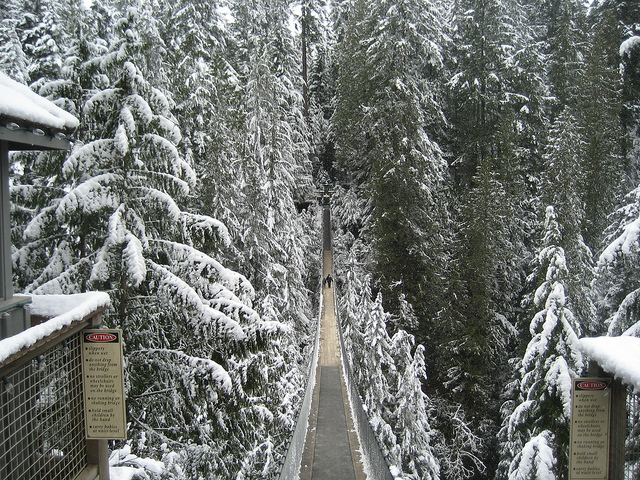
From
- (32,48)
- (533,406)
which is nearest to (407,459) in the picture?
(533,406)

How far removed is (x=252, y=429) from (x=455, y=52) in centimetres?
2767

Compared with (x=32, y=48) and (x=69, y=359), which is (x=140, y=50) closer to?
(x=69, y=359)

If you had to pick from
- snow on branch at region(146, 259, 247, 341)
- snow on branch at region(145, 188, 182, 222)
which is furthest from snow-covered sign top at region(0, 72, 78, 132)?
snow on branch at region(146, 259, 247, 341)

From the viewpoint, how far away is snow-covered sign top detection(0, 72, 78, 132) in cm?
331

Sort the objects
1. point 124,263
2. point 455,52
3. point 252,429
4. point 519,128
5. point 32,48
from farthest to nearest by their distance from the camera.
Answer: point 455,52 → point 519,128 → point 32,48 → point 252,429 → point 124,263

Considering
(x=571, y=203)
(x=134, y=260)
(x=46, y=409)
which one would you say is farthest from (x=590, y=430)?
(x=571, y=203)

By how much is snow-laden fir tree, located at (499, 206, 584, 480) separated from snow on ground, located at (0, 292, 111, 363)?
864cm

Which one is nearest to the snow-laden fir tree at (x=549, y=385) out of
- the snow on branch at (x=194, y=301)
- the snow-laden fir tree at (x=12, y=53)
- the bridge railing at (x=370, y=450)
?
the bridge railing at (x=370, y=450)

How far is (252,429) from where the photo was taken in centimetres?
950

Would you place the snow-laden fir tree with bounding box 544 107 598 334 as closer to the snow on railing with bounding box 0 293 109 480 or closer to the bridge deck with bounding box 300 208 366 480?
the bridge deck with bounding box 300 208 366 480

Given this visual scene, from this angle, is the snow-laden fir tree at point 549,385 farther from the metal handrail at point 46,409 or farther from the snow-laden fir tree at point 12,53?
the snow-laden fir tree at point 12,53

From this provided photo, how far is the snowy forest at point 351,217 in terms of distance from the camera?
7641 mm

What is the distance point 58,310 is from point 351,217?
1028 inches

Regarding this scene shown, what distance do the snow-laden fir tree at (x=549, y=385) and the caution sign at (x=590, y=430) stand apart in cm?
578
